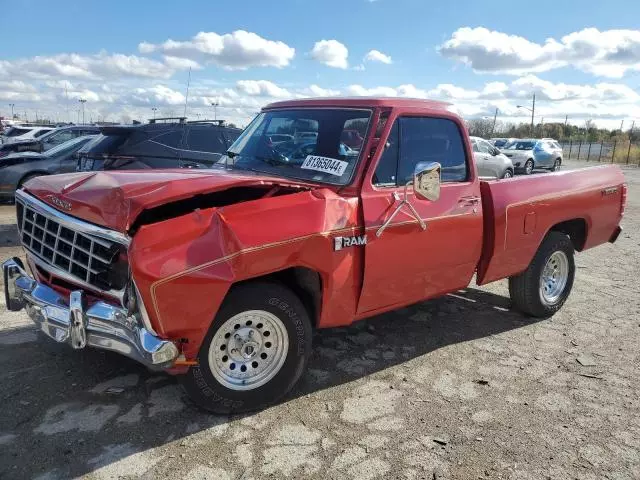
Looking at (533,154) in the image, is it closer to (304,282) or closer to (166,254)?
(304,282)

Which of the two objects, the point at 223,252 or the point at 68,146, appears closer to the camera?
the point at 223,252

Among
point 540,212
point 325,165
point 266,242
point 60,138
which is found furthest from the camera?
point 60,138

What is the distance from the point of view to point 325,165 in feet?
13.2

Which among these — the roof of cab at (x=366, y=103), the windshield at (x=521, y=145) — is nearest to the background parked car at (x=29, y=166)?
the roof of cab at (x=366, y=103)

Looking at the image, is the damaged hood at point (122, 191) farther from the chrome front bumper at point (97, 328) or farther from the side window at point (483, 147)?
the side window at point (483, 147)

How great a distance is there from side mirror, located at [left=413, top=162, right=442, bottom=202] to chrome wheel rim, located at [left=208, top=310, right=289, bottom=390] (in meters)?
1.35

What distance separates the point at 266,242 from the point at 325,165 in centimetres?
104

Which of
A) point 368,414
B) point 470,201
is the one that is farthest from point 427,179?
point 368,414

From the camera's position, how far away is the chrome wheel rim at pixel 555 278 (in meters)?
5.63

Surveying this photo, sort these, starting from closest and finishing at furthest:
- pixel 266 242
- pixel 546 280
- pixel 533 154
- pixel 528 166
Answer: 1. pixel 266 242
2. pixel 546 280
3. pixel 528 166
4. pixel 533 154

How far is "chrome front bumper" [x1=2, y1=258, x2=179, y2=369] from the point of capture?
9.68ft

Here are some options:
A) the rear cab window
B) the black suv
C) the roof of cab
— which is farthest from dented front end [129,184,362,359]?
the black suv

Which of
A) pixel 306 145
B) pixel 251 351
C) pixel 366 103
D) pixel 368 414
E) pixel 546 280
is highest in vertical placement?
pixel 366 103

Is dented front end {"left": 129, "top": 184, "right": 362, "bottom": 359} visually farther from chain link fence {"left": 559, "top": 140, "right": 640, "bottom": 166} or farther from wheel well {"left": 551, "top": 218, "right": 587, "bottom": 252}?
chain link fence {"left": 559, "top": 140, "right": 640, "bottom": 166}
